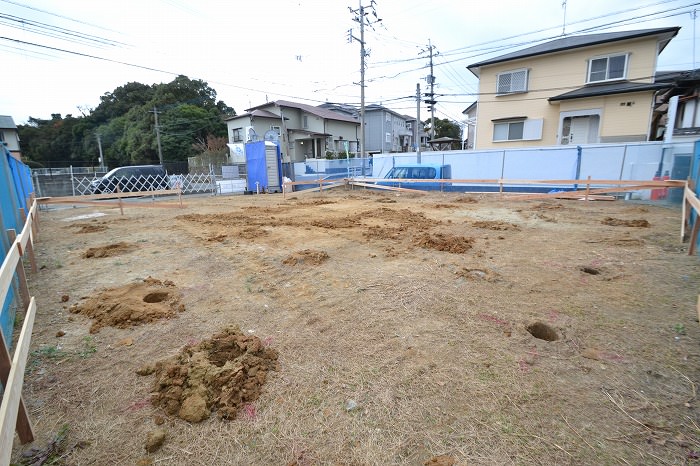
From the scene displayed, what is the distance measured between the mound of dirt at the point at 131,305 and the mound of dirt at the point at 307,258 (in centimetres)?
187

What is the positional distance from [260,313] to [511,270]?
3861 millimetres

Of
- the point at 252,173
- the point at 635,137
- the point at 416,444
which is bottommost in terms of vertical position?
the point at 416,444

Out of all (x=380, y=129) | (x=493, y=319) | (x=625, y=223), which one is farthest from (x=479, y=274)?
(x=380, y=129)

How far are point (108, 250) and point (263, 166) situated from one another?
14107 millimetres

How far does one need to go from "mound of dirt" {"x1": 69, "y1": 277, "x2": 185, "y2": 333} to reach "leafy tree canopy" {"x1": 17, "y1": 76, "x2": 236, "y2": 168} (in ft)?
131

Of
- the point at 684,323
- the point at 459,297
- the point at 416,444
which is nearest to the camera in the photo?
the point at 416,444

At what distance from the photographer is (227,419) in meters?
2.30

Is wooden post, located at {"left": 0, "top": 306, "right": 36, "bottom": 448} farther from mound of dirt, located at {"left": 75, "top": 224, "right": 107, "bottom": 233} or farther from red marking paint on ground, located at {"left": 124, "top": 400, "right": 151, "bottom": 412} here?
mound of dirt, located at {"left": 75, "top": 224, "right": 107, "bottom": 233}

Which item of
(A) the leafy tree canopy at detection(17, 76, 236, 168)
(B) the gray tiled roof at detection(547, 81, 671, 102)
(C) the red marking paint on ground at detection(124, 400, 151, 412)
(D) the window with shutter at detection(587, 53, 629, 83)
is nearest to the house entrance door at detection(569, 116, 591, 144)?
(B) the gray tiled roof at detection(547, 81, 671, 102)

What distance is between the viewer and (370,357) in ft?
9.79

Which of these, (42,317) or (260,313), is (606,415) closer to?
(260,313)

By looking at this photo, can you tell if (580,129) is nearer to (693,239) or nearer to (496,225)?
(496,225)

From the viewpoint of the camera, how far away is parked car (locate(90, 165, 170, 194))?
61.5 ft

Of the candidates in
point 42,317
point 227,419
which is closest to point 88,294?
point 42,317
